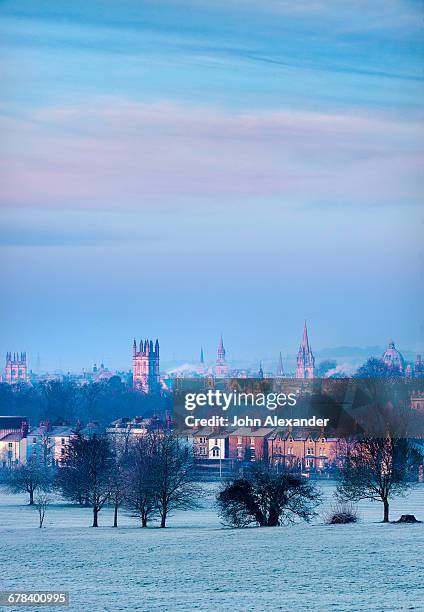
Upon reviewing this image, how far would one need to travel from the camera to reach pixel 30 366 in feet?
132

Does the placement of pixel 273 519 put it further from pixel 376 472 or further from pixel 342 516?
pixel 376 472

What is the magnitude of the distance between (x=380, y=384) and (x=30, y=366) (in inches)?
640

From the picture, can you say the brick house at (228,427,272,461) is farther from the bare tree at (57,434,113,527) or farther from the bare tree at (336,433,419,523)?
the bare tree at (336,433,419,523)

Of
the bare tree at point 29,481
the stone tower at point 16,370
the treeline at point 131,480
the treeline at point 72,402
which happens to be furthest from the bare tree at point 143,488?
the treeline at point 72,402

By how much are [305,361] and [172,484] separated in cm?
1482

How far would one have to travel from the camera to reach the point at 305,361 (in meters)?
32.7

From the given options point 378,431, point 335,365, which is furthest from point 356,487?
point 335,365

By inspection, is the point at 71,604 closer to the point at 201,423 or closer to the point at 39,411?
the point at 201,423

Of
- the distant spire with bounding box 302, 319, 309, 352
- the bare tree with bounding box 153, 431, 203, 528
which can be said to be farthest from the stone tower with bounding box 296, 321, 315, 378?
the bare tree with bounding box 153, 431, 203, 528

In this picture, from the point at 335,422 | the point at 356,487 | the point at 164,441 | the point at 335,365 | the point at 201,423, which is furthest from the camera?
the point at 335,365

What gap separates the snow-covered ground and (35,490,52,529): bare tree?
1989mm

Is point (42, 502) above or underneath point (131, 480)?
underneath

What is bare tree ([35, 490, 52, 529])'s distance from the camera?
18.3 m

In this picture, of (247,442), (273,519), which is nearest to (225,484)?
(273,519)
